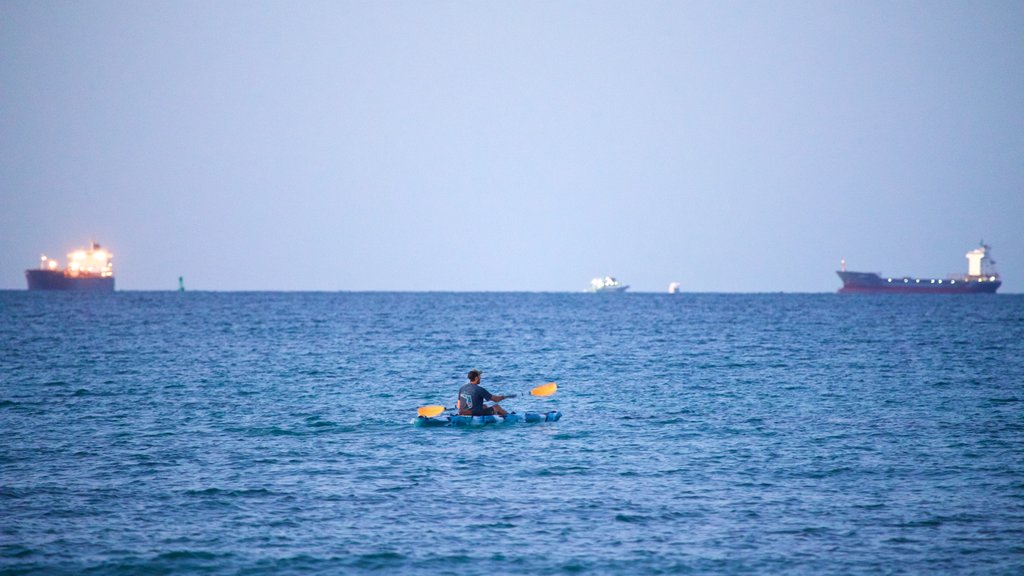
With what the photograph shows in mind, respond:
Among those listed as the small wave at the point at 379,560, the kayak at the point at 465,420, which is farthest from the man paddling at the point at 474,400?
the small wave at the point at 379,560

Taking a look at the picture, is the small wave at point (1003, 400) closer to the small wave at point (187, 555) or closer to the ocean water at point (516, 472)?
the ocean water at point (516, 472)

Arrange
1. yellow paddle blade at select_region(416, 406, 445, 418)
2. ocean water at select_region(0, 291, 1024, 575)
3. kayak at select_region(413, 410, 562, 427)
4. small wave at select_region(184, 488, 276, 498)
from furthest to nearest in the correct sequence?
yellow paddle blade at select_region(416, 406, 445, 418) → kayak at select_region(413, 410, 562, 427) → small wave at select_region(184, 488, 276, 498) → ocean water at select_region(0, 291, 1024, 575)

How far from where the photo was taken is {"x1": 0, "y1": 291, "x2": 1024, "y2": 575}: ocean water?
15.6 meters

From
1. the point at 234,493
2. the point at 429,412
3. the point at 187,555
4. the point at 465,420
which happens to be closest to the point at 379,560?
the point at 187,555

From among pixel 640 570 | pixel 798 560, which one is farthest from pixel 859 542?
pixel 640 570

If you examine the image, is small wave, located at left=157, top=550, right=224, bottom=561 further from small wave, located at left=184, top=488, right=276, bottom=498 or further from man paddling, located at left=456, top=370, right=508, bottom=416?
man paddling, located at left=456, top=370, right=508, bottom=416

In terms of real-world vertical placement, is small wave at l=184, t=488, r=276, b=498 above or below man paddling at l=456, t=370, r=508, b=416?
below

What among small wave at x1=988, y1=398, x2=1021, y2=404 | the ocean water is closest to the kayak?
the ocean water

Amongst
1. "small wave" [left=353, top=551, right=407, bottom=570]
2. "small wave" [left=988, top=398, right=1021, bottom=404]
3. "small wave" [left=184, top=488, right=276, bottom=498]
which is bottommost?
"small wave" [left=353, top=551, right=407, bottom=570]

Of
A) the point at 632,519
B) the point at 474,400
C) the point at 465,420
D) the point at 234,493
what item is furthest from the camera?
the point at 474,400

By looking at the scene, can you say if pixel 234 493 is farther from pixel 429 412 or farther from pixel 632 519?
pixel 429 412

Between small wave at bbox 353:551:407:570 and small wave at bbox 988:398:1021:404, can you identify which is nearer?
small wave at bbox 353:551:407:570

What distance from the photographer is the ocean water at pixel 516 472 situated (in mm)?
15625

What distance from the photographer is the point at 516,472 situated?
21.7 meters
